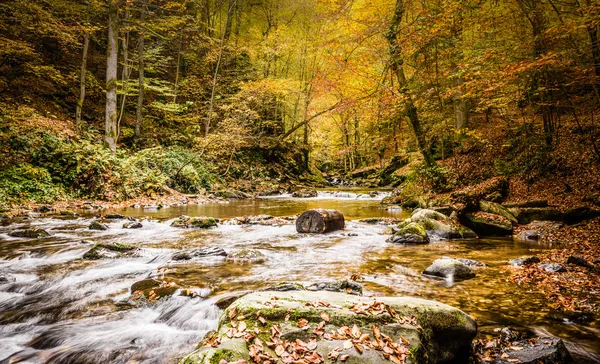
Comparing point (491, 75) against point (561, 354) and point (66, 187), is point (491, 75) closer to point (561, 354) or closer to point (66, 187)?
point (561, 354)

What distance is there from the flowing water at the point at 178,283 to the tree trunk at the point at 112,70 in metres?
6.91

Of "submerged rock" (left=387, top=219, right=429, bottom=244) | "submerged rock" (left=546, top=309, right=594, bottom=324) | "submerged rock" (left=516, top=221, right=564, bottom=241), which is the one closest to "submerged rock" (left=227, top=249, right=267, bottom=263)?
"submerged rock" (left=387, top=219, right=429, bottom=244)

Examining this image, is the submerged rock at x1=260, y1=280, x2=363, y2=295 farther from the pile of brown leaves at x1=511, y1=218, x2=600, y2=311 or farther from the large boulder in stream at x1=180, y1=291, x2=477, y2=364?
the pile of brown leaves at x1=511, y1=218, x2=600, y2=311

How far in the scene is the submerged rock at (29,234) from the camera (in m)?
7.93

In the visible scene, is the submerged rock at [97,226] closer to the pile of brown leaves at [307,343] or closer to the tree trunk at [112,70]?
the tree trunk at [112,70]

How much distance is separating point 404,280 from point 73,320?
469cm

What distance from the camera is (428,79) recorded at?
1291 cm

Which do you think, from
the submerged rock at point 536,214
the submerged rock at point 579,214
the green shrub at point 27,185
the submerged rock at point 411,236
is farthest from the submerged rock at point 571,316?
the green shrub at point 27,185

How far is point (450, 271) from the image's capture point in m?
5.33

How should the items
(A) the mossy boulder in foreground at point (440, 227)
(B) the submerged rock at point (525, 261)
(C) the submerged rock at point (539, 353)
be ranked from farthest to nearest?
(A) the mossy boulder in foreground at point (440, 227), (B) the submerged rock at point (525, 261), (C) the submerged rock at point (539, 353)

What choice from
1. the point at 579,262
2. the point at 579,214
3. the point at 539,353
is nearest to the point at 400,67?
the point at 579,214

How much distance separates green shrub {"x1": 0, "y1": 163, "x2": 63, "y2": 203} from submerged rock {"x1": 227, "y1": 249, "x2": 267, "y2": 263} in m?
9.54

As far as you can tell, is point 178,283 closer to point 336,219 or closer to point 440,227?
point 336,219

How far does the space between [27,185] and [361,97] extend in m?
13.4
